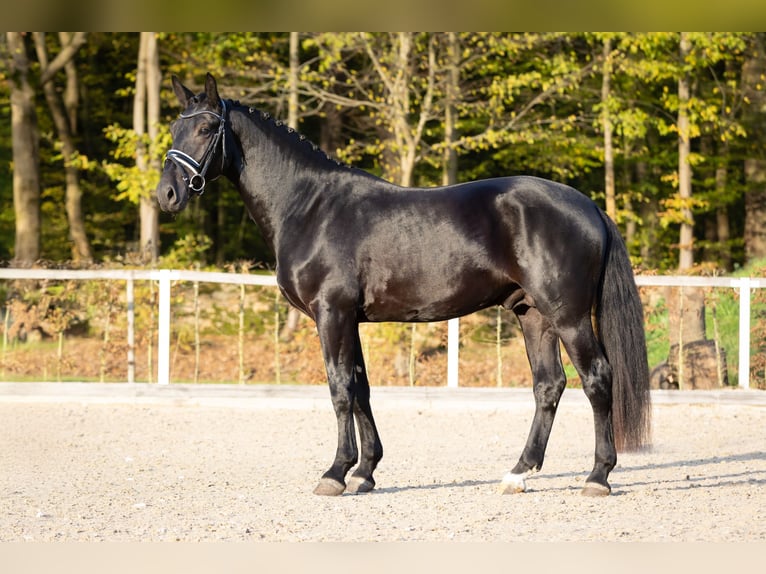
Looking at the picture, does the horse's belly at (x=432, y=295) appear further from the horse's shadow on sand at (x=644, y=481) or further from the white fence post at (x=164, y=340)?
the white fence post at (x=164, y=340)

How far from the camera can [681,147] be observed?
16500mm

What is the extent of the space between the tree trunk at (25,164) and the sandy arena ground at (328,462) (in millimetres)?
8264

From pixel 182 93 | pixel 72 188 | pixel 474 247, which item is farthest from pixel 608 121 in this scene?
pixel 72 188

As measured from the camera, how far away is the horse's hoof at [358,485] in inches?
239

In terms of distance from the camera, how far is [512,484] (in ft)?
19.7

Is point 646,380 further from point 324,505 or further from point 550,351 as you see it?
point 324,505

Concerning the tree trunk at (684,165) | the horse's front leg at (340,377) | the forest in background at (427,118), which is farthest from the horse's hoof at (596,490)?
the tree trunk at (684,165)

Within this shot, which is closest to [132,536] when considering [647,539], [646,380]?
[647,539]

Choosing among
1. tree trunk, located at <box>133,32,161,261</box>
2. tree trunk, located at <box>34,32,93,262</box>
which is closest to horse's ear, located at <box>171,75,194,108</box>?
tree trunk, located at <box>133,32,161,261</box>

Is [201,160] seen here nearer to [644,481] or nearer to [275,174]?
[275,174]

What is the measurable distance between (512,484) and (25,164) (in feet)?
46.6

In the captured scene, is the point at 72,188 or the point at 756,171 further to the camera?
the point at 72,188

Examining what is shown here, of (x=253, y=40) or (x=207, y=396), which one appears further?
(x=253, y=40)

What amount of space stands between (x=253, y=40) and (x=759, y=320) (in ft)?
29.1
